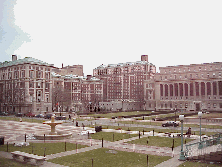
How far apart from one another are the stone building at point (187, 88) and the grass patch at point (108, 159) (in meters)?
74.2

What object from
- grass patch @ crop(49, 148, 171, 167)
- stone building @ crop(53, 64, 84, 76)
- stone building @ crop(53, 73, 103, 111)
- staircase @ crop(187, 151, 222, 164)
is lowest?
grass patch @ crop(49, 148, 171, 167)

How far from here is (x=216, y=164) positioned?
600 inches

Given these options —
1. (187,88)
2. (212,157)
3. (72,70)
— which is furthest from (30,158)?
(72,70)

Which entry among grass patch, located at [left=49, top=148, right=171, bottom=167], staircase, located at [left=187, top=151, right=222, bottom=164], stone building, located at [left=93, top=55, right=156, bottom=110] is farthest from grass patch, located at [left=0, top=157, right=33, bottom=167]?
stone building, located at [left=93, top=55, right=156, bottom=110]

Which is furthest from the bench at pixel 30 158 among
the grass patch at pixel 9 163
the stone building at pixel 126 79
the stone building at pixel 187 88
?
the stone building at pixel 126 79

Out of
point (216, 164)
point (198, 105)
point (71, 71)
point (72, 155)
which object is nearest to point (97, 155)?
point (72, 155)

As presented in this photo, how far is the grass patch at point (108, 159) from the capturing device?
1583 cm

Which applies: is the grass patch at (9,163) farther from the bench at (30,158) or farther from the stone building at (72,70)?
the stone building at (72,70)

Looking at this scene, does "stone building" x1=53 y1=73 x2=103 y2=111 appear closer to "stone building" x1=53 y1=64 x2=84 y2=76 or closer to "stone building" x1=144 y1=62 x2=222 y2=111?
"stone building" x1=53 y1=64 x2=84 y2=76

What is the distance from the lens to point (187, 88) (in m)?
101

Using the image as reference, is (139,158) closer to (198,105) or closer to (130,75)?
(198,105)

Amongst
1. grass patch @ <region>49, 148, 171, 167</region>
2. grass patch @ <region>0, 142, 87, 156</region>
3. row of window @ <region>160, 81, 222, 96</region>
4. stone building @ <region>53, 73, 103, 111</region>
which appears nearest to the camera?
grass patch @ <region>49, 148, 171, 167</region>

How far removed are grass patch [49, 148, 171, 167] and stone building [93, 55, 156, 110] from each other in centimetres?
9873

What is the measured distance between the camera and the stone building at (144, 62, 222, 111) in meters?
89.4
